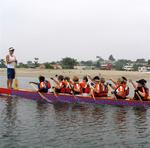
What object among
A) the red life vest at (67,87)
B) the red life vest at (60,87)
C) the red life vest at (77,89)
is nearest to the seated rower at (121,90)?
the red life vest at (77,89)

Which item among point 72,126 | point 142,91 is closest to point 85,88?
point 142,91

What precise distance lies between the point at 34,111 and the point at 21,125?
3.21 m

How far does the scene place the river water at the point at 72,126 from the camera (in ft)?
34.8

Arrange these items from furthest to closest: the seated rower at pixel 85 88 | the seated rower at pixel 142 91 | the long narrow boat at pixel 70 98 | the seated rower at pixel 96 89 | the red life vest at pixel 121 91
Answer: the seated rower at pixel 85 88
the seated rower at pixel 96 89
the red life vest at pixel 121 91
the long narrow boat at pixel 70 98
the seated rower at pixel 142 91

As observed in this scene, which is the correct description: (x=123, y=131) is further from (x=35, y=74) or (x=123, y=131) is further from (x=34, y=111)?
(x=35, y=74)

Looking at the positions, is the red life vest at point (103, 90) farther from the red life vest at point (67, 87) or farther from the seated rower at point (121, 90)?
A: the red life vest at point (67, 87)

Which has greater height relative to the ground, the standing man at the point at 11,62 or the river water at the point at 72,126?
the standing man at the point at 11,62

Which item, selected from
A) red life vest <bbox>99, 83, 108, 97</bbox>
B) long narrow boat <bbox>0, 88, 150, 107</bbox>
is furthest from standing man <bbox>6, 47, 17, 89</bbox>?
red life vest <bbox>99, 83, 108, 97</bbox>

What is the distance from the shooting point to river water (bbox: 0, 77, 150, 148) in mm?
10602

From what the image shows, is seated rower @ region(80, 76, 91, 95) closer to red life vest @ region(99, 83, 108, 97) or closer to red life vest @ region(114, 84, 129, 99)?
red life vest @ region(99, 83, 108, 97)

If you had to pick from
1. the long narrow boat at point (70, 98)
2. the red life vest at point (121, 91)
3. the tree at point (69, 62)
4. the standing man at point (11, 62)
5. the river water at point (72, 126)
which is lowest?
the river water at point (72, 126)

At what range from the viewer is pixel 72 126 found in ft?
41.8

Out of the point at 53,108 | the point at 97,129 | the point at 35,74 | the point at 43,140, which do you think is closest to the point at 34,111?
the point at 53,108

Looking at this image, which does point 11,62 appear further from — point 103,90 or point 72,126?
point 72,126
